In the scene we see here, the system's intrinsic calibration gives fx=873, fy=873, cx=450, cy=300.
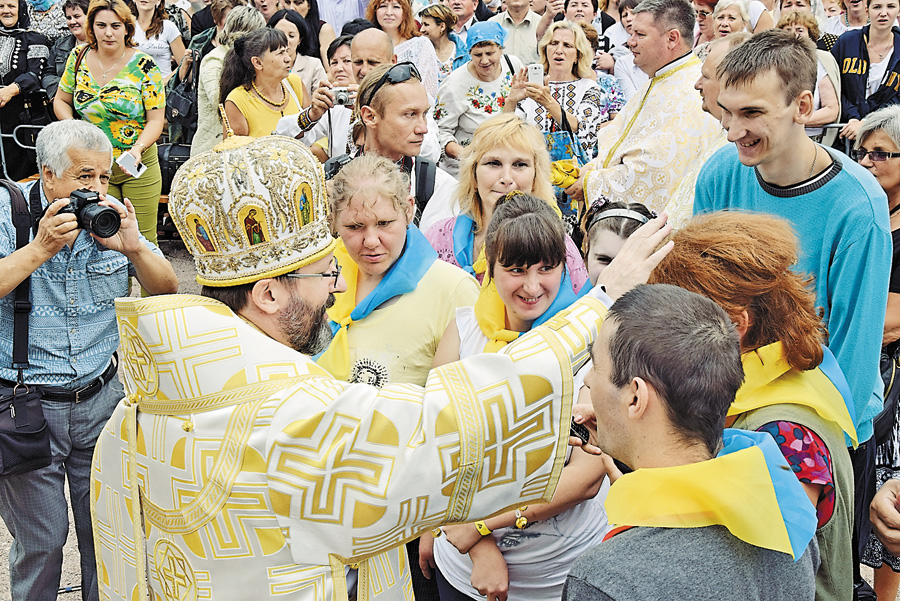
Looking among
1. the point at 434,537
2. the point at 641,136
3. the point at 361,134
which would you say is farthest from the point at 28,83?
the point at 434,537

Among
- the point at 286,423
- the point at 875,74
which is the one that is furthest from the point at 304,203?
the point at 875,74

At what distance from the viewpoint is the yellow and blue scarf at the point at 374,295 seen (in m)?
3.23

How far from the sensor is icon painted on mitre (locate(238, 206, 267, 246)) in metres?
2.03

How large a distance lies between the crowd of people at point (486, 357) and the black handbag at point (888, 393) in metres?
0.01

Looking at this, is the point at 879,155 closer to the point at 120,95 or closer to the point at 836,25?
the point at 120,95

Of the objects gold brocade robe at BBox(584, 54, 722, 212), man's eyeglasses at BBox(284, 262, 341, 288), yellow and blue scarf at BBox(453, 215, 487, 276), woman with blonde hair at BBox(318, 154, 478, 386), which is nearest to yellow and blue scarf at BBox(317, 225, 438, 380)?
woman with blonde hair at BBox(318, 154, 478, 386)

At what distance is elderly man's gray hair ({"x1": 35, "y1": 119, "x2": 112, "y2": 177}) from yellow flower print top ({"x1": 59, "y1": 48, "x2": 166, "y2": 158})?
3.09m

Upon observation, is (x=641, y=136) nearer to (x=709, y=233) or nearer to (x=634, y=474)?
(x=709, y=233)

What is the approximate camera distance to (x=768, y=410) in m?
2.10

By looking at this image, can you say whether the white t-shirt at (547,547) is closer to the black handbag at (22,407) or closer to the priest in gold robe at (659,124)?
the black handbag at (22,407)

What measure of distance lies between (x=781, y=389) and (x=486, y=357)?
2.51 feet

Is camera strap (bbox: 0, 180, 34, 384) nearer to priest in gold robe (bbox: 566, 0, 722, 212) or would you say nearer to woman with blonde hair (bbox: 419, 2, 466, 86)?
priest in gold robe (bbox: 566, 0, 722, 212)

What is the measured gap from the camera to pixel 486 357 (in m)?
1.91

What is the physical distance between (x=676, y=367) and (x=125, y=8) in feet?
20.6
